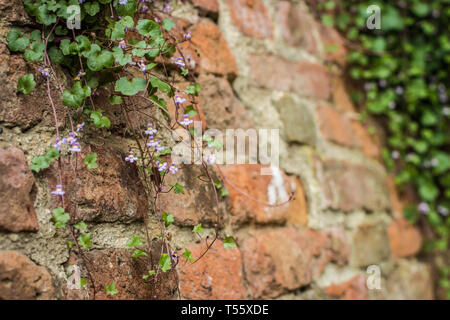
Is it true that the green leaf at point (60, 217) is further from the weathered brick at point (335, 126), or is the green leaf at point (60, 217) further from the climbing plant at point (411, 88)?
the climbing plant at point (411, 88)

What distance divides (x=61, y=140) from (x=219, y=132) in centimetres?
44

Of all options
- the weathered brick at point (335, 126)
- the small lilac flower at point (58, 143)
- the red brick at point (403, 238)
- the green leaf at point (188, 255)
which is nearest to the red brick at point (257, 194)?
the green leaf at point (188, 255)

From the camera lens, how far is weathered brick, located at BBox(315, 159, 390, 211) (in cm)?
145

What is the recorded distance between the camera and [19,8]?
0.82 m

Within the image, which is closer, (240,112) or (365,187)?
(240,112)

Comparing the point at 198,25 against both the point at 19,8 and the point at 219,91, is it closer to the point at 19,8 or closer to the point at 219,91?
the point at 219,91

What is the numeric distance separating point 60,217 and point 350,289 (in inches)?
39.2

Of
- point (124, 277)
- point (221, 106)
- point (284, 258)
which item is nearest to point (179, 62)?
point (221, 106)

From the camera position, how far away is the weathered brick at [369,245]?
1.50 m

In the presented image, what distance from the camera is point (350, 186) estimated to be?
156 cm

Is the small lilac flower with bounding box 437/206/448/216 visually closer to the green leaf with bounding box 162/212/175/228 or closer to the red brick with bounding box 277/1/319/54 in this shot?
the red brick with bounding box 277/1/319/54

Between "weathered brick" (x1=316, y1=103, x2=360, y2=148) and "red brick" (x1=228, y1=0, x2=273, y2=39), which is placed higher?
"red brick" (x1=228, y1=0, x2=273, y2=39)

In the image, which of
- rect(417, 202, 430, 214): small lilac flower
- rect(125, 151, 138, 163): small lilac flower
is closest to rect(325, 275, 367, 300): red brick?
rect(417, 202, 430, 214): small lilac flower
